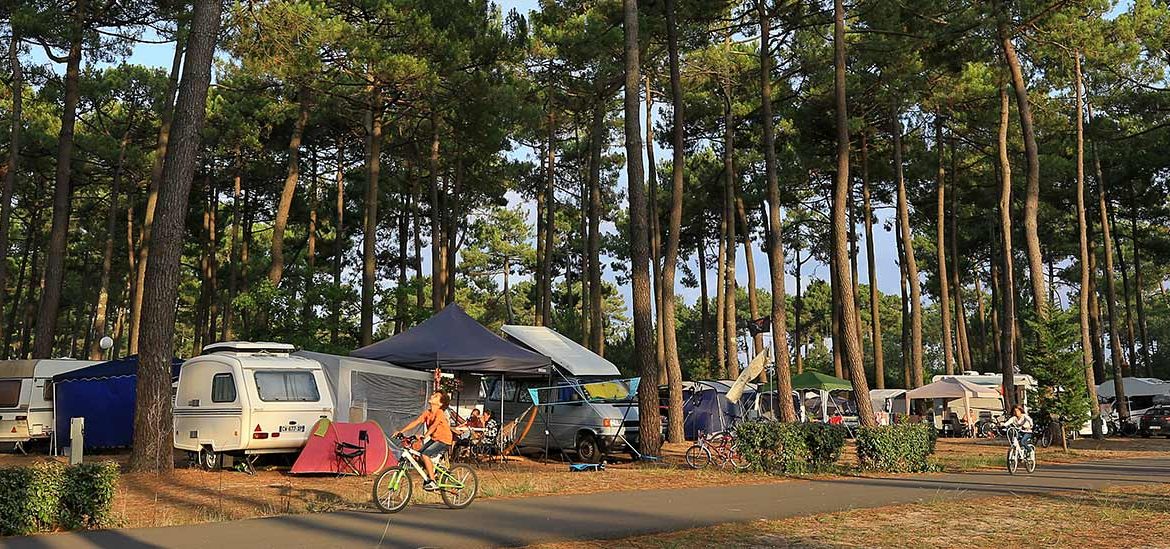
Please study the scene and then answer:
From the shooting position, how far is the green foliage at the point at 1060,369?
22.5 meters

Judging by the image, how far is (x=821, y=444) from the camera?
1680 cm

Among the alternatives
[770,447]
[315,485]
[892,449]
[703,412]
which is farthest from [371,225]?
[892,449]

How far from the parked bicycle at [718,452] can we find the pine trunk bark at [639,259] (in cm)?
102

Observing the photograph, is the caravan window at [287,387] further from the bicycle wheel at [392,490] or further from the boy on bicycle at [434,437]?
the bicycle wheel at [392,490]

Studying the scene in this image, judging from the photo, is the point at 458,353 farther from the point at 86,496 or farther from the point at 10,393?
the point at 10,393

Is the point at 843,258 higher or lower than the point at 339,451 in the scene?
higher

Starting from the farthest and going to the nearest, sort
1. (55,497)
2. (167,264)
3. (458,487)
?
(167,264)
(458,487)
(55,497)

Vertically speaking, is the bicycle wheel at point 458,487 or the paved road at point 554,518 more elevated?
the bicycle wheel at point 458,487

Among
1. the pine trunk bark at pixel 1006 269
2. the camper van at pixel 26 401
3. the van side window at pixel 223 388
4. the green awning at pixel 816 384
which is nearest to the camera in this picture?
the van side window at pixel 223 388

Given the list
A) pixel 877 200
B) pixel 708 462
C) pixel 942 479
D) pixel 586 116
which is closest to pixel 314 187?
pixel 586 116

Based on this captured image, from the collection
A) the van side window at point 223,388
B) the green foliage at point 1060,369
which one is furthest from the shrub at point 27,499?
the green foliage at point 1060,369

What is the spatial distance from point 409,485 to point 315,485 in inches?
151

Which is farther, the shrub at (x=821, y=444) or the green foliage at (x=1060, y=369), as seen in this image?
the green foliage at (x=1060, y=369)

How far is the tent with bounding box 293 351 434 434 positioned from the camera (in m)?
17.2
